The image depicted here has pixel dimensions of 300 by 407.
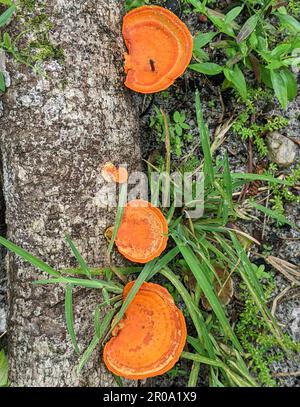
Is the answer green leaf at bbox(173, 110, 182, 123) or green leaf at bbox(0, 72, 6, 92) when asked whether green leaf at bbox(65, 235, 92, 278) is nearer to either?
green leaf at bbox(0, 72, 6, 92)

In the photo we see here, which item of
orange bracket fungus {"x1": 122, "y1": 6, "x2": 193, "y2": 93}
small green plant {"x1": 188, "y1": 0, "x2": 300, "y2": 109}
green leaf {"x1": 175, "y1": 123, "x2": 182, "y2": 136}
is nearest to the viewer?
orange bracket fungus {"x1": 122, "y1": 6, "x2": 193, "y2": 93}

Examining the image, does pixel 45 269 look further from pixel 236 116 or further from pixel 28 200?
pixel 236 116

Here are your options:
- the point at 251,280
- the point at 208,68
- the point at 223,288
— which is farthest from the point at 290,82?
the point at 223,288

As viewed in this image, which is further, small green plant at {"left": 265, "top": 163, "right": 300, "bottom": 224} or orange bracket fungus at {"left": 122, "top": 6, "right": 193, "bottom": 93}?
small green plant at {"left": 265, "top": 163, "right": 300, "bottom": 224}

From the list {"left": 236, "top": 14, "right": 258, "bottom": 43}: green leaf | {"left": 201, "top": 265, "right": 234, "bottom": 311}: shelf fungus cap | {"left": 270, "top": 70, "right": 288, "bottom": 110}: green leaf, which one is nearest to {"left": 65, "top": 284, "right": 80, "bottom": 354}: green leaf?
{"left": 201, "top": 265, "right": 234, "bottom": 311}: shelf fungus cap

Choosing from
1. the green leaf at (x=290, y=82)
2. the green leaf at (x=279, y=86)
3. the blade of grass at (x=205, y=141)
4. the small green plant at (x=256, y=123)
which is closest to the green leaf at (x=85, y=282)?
the blade of grass at (x=205, y=141)

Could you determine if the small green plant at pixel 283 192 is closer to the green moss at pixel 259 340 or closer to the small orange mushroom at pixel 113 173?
the green moss at pixel 259 340
